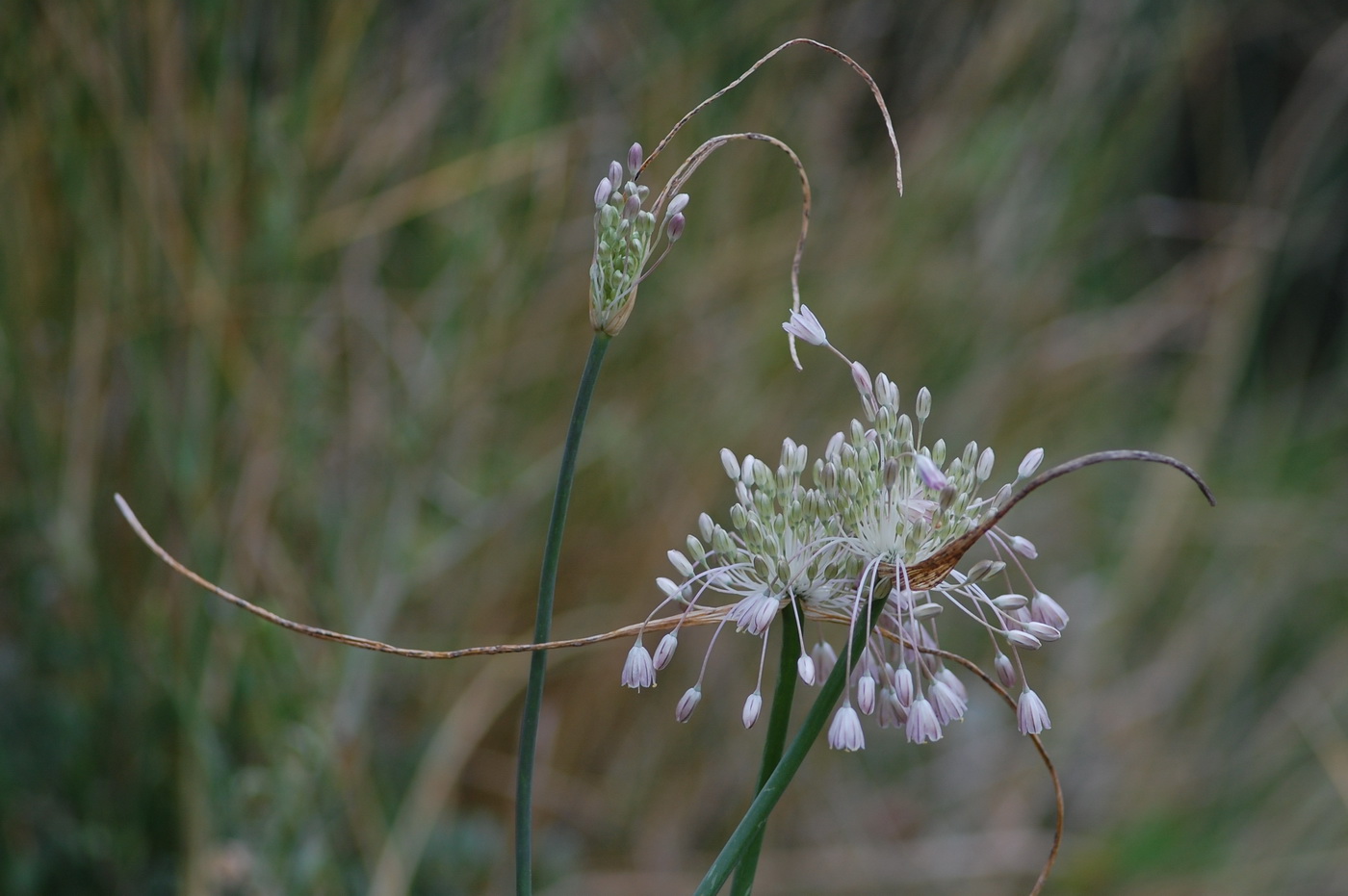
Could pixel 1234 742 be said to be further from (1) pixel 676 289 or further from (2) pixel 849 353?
(1) pixel 676 289

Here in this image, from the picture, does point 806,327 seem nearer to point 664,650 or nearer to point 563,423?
point 664,650

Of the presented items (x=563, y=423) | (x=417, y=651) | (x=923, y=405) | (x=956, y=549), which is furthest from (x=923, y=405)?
(x=563, y=423)

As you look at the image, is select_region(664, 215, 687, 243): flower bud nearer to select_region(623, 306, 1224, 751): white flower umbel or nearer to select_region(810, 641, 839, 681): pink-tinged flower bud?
select_region(623, 306, 1224, 751): white flower umbel

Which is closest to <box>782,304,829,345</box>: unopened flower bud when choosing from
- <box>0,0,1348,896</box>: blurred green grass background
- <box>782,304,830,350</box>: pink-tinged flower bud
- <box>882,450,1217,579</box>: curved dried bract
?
<box>782,304,830,350</box>: pink-tinged flower bud

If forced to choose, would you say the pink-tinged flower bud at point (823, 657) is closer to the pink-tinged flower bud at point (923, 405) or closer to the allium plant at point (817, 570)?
the allium plant at point (817, 570)

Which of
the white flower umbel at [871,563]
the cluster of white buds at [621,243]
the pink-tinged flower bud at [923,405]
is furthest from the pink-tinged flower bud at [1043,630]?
the cluster of white buds at [621,243]
